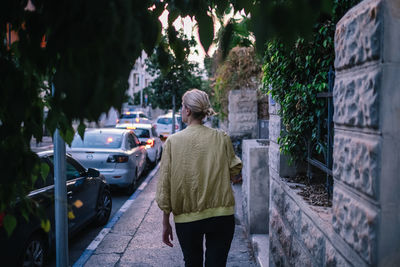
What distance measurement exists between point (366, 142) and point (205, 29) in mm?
883

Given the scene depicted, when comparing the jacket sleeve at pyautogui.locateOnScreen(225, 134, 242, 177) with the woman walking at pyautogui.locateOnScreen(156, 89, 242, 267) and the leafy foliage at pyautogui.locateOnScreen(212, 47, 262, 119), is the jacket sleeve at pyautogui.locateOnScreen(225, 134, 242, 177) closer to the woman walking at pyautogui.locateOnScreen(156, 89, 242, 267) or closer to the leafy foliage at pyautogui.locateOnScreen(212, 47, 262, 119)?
the woman walking at pyautogui.locateOnScreen(156, 89, 242, 267)

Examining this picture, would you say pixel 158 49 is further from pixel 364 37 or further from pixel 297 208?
pixel 297 208

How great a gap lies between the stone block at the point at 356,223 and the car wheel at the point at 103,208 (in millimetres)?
5230

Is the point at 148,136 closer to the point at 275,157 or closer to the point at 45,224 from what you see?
the point at 275,157

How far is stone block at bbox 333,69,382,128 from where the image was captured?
1571mm

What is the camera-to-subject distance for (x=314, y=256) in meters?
2.38

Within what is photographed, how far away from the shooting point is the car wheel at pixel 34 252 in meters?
4.12

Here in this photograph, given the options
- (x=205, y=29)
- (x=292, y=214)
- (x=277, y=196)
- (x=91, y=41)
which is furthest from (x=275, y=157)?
(x=91, y=41)

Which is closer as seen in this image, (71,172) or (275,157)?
(275,157)

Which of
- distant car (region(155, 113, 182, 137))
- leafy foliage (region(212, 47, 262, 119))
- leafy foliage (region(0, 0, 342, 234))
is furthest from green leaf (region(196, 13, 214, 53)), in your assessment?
distant car (region(155, 113, 182, 137))

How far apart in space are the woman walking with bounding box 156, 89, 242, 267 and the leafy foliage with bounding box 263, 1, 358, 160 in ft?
2.46

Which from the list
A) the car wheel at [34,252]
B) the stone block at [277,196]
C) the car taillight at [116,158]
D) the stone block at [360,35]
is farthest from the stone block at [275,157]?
the car taillight at [116,158]

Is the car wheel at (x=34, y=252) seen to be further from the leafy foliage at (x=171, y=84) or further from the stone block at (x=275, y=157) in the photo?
the leafy foliage at (x=171, y=84)

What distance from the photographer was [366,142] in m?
1.66
